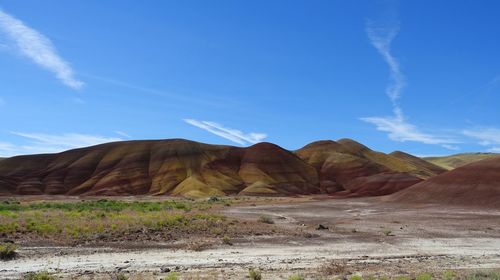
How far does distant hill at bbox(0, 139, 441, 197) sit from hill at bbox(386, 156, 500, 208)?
31818 mm

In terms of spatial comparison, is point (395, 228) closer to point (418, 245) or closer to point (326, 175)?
point (418, 245)

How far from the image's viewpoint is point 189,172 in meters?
120

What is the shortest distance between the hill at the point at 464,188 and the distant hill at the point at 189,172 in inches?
1253

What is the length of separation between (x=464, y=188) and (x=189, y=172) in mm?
72117

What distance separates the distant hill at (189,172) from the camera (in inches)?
4397

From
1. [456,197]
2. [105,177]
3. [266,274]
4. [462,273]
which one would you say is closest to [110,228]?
[266,274]

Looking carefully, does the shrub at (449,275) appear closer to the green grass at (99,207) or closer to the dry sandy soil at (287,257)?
the dry sandy soil at (287,257)

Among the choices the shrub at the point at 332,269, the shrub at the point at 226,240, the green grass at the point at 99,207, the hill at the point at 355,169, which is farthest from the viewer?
the hill at the point at 355,169

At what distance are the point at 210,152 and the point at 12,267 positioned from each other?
121m

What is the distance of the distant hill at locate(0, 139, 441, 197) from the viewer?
4397 inches

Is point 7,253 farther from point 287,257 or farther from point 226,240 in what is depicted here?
point 287,257

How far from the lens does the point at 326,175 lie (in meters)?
140

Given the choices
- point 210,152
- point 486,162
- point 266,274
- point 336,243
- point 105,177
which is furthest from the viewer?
point 210,152

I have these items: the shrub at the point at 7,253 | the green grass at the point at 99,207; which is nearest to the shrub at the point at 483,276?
the shrub at the point at 7,253
